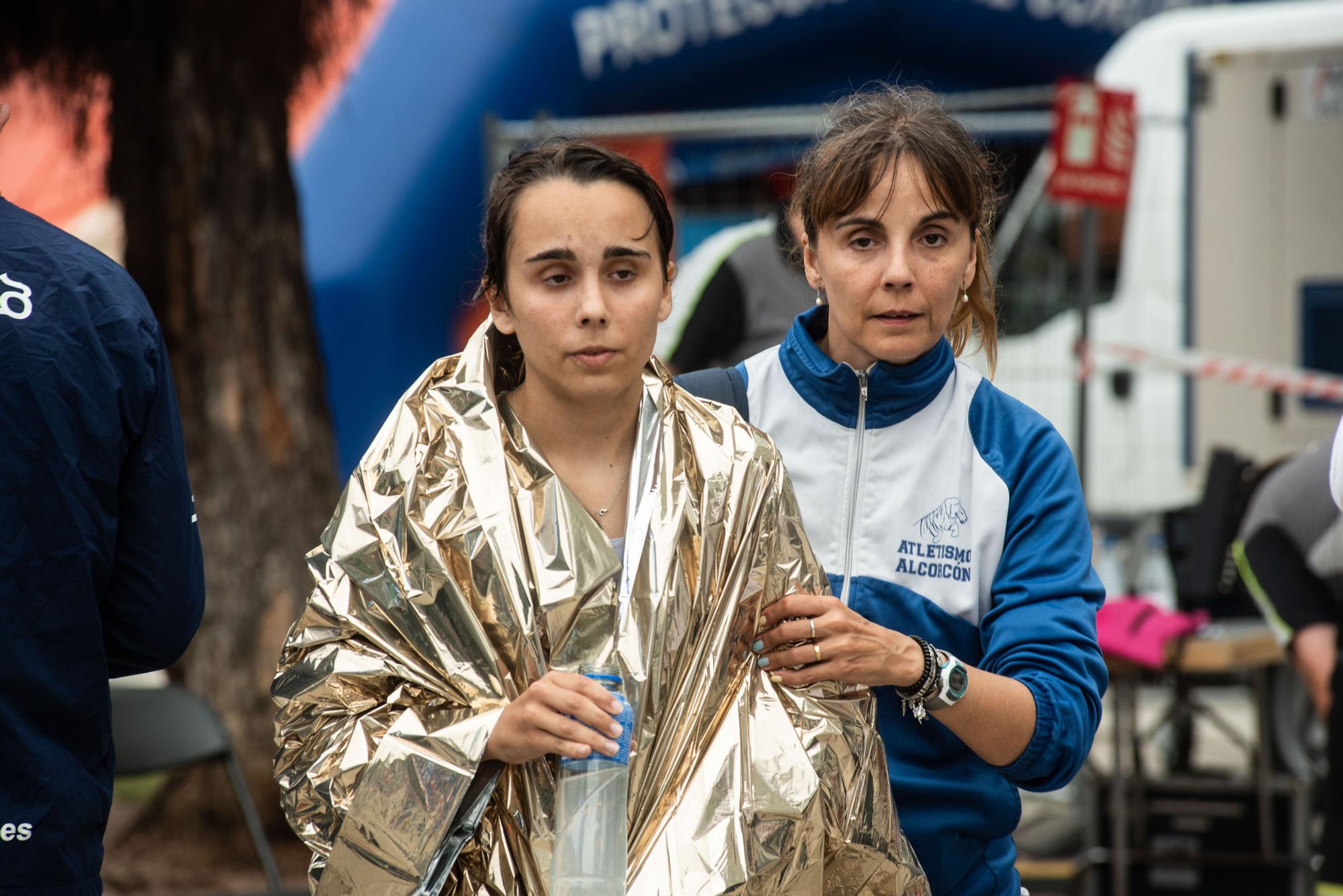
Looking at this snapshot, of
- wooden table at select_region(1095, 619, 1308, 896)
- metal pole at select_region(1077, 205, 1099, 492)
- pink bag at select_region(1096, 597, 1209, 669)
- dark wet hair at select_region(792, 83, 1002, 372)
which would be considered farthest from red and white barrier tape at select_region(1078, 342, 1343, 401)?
dark wet hair at select_region(792, 83, 1002, 372)

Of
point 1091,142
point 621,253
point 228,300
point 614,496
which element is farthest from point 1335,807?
point 228,300

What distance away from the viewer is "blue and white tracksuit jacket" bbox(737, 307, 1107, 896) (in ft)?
5.10

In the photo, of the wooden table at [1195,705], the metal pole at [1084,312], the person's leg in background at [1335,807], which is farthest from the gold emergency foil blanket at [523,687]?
A: the metal pole at [1084,312]

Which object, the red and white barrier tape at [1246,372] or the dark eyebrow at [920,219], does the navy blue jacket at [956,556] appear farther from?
the red and white barrier tape at [1246,372]

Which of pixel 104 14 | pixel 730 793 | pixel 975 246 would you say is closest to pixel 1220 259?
pixel 104 14

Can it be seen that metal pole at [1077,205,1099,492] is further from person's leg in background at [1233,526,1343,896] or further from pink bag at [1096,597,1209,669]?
person's leg in background at [1233,526,1343,896]

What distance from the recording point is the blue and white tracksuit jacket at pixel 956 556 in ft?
5.10

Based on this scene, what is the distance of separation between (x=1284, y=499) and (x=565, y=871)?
2.61m

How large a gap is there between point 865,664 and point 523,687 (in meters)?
0.33

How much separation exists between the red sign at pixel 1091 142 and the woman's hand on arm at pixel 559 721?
164 inches

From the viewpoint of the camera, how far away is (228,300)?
4570mm

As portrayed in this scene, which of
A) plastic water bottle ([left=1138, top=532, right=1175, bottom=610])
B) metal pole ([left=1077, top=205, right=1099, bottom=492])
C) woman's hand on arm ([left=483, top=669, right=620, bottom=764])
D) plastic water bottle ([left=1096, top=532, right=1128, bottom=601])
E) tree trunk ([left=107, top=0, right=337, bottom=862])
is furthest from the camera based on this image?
plastic water bottle ([left=1096, top=532, right=1128, bottom=601])

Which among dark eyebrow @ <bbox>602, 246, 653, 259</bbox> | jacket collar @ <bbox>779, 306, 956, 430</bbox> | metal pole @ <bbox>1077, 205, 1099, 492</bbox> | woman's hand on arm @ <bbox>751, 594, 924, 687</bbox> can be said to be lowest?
woman's hand on arm @ <bbox>751, 594, 924, 687</bbox>

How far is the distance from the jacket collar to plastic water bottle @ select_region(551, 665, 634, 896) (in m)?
0.48
